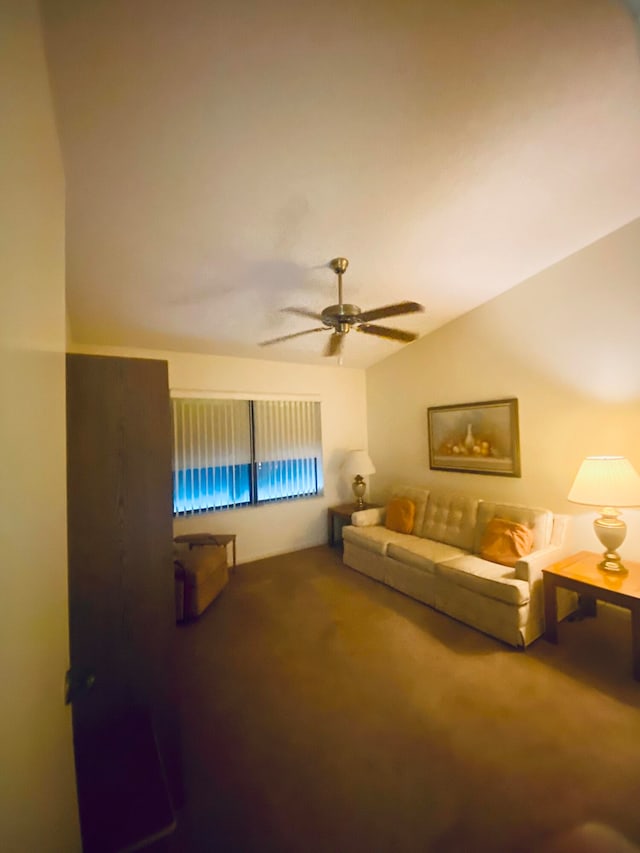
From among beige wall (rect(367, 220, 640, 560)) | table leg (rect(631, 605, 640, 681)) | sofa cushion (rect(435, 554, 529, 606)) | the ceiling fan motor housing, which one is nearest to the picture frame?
beige wall (rect(367, 220, 640, 560))

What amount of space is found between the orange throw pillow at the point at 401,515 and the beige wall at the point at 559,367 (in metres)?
0.55

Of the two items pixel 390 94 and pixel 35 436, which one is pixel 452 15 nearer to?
pixel 390 94

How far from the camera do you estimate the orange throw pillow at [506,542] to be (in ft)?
9.12

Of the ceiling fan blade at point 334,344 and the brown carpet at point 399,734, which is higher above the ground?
the ceiling fan blade at point 334,344

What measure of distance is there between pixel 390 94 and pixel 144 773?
2894 mm

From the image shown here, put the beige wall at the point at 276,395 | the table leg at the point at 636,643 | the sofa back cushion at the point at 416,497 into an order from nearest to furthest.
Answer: the table leg at the point at 636,643 < the sofa back cushion at the point at 416,497 < the beige wall at the point at 276,395

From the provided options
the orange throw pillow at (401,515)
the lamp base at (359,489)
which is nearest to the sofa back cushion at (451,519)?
the orange throw pillow at (401,515)

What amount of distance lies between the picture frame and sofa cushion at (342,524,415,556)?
1.00 meters

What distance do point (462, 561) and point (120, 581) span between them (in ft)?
8.57

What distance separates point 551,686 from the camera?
2061 mm

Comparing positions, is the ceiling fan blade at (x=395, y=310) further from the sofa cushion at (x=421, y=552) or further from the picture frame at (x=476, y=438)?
the sofa cushion at (x=421, y=552)

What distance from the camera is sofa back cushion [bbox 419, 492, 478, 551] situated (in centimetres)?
337

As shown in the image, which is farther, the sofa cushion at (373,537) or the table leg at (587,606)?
the sofa cushion at (373,537)

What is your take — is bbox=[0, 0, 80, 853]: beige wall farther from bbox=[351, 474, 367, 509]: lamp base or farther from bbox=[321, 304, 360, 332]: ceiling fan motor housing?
bbox=[351, 474, 367, 509]: lamp base
